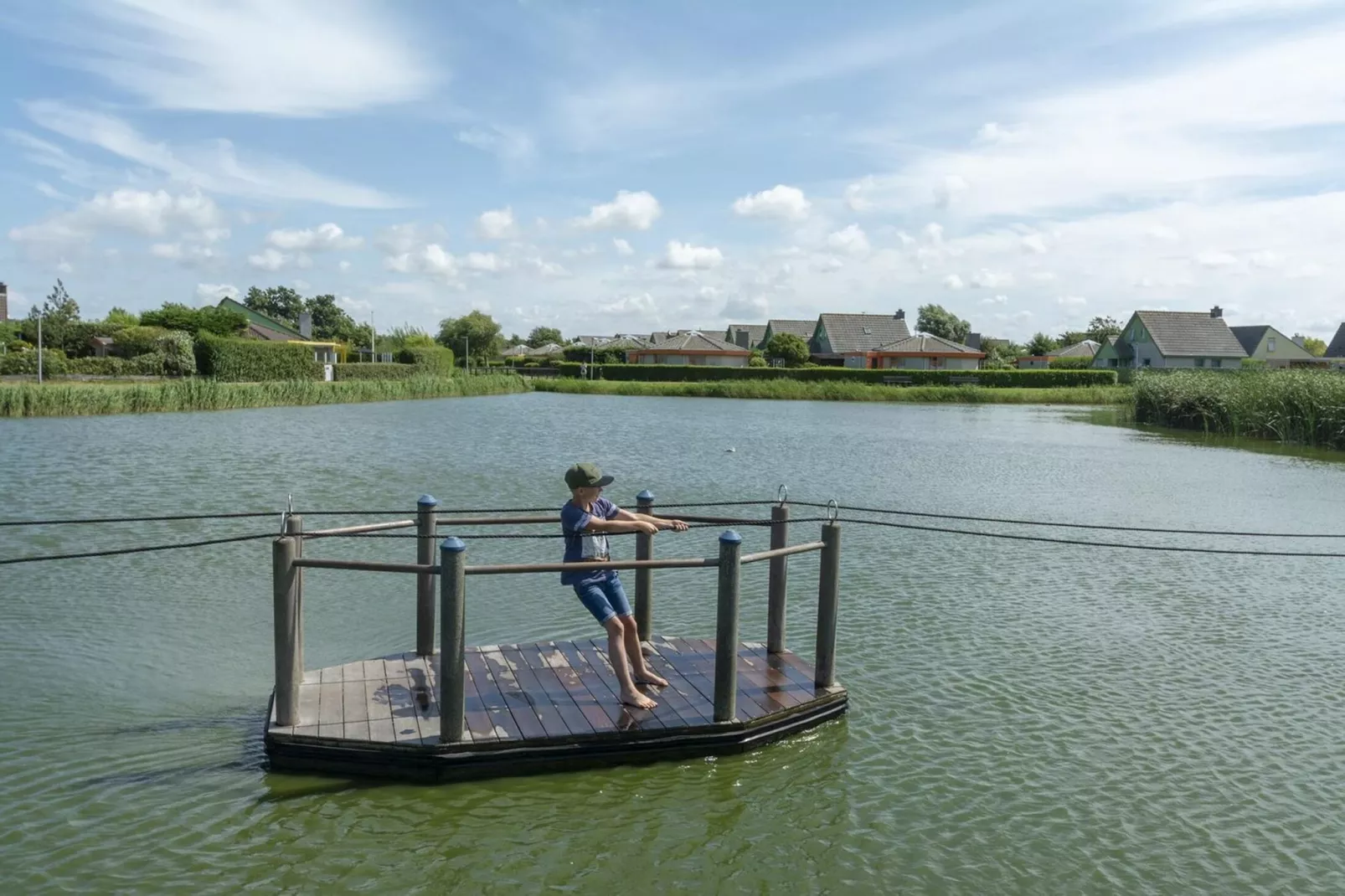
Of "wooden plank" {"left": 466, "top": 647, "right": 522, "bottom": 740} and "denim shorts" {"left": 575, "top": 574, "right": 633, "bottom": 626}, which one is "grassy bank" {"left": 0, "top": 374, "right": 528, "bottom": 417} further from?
"denim shorts" {"left": 575, "top": 574, "right": 633, "bottom": 626}

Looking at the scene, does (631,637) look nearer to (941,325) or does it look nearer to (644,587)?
(644,587)

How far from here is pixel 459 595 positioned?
657 cm

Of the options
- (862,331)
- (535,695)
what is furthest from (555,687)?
(862,331)

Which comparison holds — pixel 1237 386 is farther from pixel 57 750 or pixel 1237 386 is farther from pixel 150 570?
pixel 57 750

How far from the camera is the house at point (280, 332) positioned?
259 feet

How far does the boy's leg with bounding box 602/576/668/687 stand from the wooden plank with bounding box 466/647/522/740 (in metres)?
0.99

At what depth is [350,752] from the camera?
A: 6.73 meters

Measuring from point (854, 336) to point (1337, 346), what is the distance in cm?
4474

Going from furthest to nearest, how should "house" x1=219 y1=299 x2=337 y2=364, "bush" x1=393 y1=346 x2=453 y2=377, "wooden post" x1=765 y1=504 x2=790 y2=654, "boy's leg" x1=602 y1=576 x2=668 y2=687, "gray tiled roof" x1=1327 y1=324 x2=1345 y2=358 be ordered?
1. "gray tiled roof" x1=1327 y1=324 x2=1345 y2=358
2. "house" x1=219 y1=299 x2=337 y2=364
3. "bush" x1=393 y1=346 x2=453 y2=377
4. "wooden post" x1=765 y1=504 x2=790 y2=654
5. "boy's leg" x1=602 y1=576 x2=668 y2=687

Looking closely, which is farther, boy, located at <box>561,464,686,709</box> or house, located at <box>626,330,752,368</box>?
house, located at <box>626,330,752,368</box>

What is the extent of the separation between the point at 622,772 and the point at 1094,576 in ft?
30.7

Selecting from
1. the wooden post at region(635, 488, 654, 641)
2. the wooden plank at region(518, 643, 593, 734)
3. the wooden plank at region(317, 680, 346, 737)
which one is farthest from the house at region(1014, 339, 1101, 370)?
the wooden plank at region(317, 680, 346, 737)

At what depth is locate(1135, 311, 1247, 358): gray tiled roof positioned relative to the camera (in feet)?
276

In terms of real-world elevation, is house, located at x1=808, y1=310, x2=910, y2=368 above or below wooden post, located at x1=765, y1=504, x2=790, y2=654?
above
